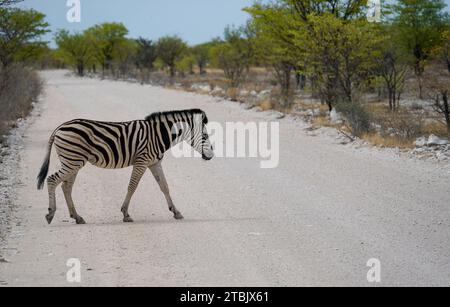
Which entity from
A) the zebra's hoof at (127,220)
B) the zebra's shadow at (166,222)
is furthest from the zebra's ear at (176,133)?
the zebra's hoof at (127,220)

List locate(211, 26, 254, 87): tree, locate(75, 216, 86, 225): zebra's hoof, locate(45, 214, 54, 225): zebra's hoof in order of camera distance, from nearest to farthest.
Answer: locate(45, 214, 54, 225): zebra's hoof, locate(75, 216, 86, 225): zebra's hoof, locate(211, 26, 254, 87): tree

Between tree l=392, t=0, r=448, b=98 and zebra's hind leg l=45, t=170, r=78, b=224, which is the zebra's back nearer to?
zebra's hind leg l=45, t=170, r=78, b=224

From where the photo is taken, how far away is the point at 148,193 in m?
10.7

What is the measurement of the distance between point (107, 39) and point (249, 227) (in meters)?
75.3

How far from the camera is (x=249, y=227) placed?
820 centimetres

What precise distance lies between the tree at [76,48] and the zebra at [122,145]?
2720 inches

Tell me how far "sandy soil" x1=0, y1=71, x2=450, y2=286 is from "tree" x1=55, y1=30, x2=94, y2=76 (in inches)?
2623

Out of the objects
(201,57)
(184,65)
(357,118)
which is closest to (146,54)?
Answer: (201,57)

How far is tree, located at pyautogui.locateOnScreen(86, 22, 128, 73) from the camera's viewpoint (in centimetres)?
7925

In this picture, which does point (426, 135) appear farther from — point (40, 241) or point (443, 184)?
point (40, 241)

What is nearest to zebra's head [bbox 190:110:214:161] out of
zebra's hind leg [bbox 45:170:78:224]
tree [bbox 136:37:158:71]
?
zebra's hind leg [bbox 45:170:78:224]

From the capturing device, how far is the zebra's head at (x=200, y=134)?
9266mm

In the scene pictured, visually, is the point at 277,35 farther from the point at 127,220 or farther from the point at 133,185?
the point at 127,220

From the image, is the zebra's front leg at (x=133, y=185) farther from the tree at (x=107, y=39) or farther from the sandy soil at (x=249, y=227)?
the tree at (x=107, y=39)
